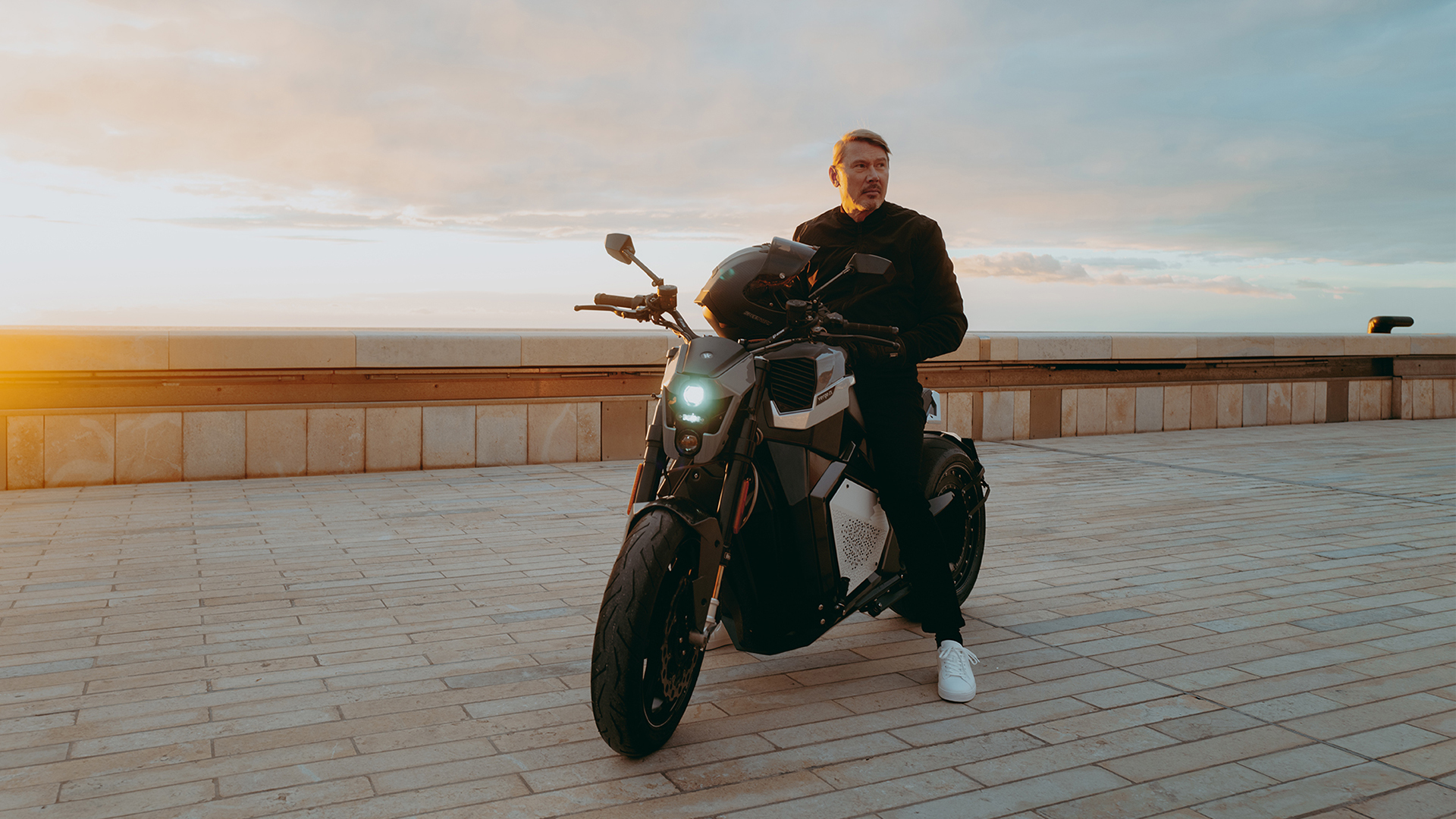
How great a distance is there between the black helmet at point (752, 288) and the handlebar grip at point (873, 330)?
0.20 meters

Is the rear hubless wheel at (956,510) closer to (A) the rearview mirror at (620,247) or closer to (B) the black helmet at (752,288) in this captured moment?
(B) the black helmet at (752,288)

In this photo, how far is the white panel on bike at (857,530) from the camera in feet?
11.0

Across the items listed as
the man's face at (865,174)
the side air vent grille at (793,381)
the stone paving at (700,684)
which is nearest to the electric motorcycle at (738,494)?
the side air vent grille at (793,381)

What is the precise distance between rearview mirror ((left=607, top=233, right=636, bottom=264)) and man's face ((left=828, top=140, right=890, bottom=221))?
91cm

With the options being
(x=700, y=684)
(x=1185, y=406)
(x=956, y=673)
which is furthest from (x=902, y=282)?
(x=1185, y=406)

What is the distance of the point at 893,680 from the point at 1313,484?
5596mm

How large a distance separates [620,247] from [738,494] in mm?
732

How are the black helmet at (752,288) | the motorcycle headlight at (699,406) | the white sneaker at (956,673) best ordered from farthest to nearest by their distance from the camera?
the white sneaker at (956,673)
the black helmet at (752,288)
the motorcycle headlight at (699,406)

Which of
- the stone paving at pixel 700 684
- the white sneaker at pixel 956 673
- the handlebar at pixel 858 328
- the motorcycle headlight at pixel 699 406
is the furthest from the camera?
the white sneaker at pixel 956 673

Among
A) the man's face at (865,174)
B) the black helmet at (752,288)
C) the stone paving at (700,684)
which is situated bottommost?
the stone paving at (700,684)

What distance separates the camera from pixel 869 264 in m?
2.96

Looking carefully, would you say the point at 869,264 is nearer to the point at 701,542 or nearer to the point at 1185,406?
the point at 701,542

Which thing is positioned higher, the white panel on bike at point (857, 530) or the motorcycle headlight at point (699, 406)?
the motorcycle headlight at point (699, 406)

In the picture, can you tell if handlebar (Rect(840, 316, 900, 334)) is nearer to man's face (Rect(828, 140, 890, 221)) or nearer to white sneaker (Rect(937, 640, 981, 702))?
man's face (Rect(828, 140, 890, 221))
